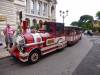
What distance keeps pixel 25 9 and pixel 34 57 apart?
21865mm

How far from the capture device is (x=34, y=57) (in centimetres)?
980

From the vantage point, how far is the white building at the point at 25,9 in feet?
68.3

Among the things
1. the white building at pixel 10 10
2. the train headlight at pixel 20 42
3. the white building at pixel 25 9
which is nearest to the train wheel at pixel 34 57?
the train headlight at pixel 20 42

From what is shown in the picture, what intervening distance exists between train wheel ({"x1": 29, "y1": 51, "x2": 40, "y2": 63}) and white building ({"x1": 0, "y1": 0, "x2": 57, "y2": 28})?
10.1 meters

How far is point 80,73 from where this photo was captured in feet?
25.6

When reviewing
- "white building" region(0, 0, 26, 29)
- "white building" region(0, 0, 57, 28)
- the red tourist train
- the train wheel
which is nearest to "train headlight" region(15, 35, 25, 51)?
the red tourist train

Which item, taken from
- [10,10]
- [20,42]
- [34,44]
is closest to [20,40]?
[20,42]

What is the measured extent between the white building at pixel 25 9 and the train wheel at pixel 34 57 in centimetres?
1009

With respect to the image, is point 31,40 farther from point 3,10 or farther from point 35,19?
point 35,19

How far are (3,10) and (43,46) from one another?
11389 mm

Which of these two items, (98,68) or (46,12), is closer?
(98,68)

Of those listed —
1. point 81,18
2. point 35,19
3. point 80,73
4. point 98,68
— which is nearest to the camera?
point 80,73

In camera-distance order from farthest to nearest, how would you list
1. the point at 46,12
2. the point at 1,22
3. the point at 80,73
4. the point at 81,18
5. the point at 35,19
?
the point at 81,18 < the point at 46,12 < the point at 35,19 < the point at 1,22 < the point at 80,73

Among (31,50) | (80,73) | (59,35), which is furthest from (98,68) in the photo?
(59,35)
